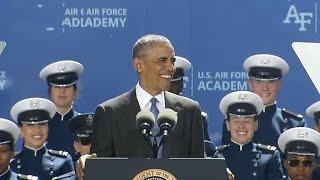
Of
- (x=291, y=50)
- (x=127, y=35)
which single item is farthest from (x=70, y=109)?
(x=291, y=50)

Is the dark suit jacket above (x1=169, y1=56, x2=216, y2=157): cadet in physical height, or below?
above

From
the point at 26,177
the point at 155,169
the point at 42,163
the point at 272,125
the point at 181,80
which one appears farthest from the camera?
the point at 272,125

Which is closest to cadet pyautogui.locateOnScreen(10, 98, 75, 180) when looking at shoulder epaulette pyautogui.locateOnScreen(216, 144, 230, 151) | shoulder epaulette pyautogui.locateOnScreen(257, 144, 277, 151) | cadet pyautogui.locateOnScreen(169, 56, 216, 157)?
cadet pyautogui.locateOnScreen(169, 56, 216, 157)

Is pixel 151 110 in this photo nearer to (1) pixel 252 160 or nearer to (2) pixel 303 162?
(2) pixel 303 162

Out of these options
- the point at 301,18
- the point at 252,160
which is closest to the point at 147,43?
the point at 252,160

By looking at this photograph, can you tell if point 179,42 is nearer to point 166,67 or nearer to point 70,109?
point 70,109

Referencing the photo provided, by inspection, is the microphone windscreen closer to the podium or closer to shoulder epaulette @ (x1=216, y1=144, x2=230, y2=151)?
the podium

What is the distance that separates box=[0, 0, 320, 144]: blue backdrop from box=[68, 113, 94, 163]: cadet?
0.13 m

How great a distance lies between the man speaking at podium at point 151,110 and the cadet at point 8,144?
2.04 metres

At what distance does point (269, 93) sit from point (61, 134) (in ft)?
4.48

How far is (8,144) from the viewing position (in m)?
5.16

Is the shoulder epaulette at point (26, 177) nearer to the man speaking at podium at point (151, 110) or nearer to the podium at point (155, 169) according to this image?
the man speaking at podium at point (151, 110)

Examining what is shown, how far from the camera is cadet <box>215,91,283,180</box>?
541cm

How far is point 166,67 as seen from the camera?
121 inches
